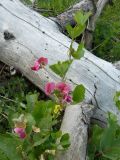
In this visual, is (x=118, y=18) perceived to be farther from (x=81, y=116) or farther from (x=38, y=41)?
(x=81, y=116)

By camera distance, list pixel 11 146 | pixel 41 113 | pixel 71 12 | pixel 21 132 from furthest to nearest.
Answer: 1. pixel 71 12
2. pixel 41 113
3. pixel 11 146
4. pixel 21 132

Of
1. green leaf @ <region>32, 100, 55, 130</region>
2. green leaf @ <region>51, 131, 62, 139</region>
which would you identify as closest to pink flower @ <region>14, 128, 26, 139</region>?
green leaf @ <region>32, 100, 55, 130</region>

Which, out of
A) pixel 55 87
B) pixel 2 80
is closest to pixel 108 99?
pixel 55 87

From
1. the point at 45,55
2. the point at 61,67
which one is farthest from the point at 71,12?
the point at 61,67

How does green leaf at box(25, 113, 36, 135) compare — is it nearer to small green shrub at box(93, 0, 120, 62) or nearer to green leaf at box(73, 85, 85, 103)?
green leaf at box(73, 85, 85, 103)

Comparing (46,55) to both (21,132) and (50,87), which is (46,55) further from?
(21,132)

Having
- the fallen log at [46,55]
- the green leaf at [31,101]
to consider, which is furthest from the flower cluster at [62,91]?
the fallen log at [46,55]

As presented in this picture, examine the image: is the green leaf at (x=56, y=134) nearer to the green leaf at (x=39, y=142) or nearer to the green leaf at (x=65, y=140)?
the green leaf at (x=65, y=140)
